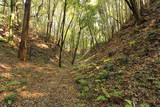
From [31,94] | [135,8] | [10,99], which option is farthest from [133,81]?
[135,8]

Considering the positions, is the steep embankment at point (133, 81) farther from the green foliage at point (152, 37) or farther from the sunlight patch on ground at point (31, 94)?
the sunlight patch on ground at point (31, 94)

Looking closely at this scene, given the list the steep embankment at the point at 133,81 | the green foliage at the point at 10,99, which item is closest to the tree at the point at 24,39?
the green foliage at the point at 10,99

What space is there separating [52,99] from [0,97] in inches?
76.9

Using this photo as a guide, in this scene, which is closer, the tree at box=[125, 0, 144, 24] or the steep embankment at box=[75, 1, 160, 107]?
the steep embankment at box=[75, 1, 160, 107]

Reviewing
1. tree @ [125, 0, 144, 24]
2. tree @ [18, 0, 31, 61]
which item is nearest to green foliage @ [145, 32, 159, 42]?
tree @ [125, 0, 144, 24]

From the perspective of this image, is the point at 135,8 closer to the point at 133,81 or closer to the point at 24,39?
the point at 133,81

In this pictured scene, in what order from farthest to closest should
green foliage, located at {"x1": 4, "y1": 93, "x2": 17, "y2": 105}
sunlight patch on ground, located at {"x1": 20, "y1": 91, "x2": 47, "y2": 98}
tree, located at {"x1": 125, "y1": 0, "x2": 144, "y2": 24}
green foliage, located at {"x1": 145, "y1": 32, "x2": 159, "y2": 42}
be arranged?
tree, located at {"x1": 125, "y1": 0, "x2": 144, "y2": 24}
green foliage, located at {"x1": 145, "y1": 32, "x2": 159, "y2": 42}
sunlight patch on ground, located at {"x1": 20, "y1": 91, "x2": 47, "y2": 98}
green foliage, located at {"x1": 4, "y1": 93, "x2": 17, "y2": 105}

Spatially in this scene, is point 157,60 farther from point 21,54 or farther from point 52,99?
point 21,54

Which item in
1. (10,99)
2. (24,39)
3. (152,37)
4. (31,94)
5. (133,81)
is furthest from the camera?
(24,39)

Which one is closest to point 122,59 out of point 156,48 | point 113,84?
point 156,48

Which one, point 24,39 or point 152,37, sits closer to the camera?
point 152,37

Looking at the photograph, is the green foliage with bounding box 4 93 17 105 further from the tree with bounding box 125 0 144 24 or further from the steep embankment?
the tree with bounding box 125 0 144 24

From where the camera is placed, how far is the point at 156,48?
6645mm

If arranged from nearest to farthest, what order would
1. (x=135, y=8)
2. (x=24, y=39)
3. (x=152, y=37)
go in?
1. (x=152, y=37)
2. (x=135, y=8)
3. (x=24, y=39)
